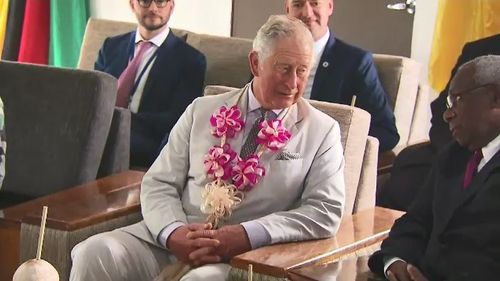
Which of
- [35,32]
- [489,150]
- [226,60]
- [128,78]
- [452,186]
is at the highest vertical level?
[489,150]

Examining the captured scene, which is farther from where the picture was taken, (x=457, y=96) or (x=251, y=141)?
(x=251, y=141)

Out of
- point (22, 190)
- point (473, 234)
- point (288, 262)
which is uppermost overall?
point (473, 234)

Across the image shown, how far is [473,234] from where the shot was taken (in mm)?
2164

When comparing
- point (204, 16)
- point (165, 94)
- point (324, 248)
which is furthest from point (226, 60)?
point (204, 16)

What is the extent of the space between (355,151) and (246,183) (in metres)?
0.40

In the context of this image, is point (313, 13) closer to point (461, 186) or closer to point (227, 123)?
point (227, 123)

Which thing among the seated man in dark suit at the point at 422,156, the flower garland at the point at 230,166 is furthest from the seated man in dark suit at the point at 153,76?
the flower garland at the point at 230,166

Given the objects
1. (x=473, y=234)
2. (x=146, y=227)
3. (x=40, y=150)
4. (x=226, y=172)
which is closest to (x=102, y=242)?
(x=146, y=227)

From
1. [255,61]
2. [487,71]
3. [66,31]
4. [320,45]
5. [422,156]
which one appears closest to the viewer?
[487,71]

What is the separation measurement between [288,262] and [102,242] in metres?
0.55

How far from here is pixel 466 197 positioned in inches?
87.0

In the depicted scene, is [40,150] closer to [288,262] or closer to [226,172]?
[226,172]

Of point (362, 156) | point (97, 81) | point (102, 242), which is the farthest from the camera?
point (97, 81)

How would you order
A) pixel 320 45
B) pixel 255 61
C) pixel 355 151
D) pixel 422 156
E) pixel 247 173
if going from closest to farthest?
pixel 247 173, pixel 255 61, pixel 355 151, pixel 422 156, pixel 320 45
